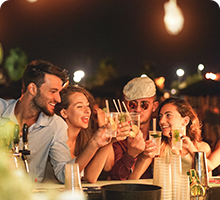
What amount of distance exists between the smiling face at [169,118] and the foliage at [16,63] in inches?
66.1

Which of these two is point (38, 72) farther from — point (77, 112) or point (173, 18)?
point (173, 18)

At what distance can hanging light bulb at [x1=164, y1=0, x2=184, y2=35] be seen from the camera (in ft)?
13.2

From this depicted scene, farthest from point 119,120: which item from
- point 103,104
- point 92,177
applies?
point 103,104

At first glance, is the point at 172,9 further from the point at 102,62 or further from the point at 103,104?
the point at 103,104

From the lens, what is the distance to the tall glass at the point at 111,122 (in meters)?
2.42

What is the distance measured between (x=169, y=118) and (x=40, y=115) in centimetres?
150

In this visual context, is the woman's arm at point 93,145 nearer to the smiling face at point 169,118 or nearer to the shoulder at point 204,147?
the smiling face at point 169,118

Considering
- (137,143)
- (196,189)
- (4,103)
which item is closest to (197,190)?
(196,189)

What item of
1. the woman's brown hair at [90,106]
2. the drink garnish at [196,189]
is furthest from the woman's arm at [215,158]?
the drink garnish at [196,189]

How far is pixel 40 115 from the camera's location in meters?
3.06

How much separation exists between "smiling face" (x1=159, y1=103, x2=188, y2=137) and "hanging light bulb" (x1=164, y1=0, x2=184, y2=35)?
1.12 m

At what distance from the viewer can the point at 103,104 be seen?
11.6 feet

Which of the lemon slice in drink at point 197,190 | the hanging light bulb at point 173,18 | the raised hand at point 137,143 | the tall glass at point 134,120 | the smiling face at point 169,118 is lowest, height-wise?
the lemon slice in drink at point 197,190

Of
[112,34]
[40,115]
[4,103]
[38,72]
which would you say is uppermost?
[112,34]
